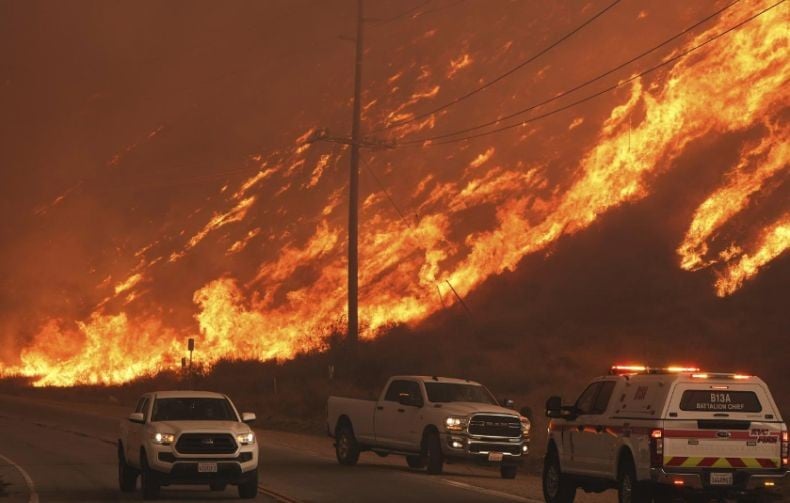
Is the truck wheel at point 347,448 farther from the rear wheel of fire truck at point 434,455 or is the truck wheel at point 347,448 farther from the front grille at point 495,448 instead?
the front grille at point 495,448

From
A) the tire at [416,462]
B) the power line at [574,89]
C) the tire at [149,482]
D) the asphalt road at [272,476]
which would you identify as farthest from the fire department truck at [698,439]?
the power line at [574,89]

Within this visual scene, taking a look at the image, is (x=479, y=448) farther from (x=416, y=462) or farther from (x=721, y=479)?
(x=721, y=479)

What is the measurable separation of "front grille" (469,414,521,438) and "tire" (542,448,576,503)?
15.0 ft

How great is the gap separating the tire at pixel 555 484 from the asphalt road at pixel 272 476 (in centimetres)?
64

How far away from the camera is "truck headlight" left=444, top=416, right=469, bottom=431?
24.4 meters

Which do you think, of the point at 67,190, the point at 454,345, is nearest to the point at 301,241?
the point at 454,345

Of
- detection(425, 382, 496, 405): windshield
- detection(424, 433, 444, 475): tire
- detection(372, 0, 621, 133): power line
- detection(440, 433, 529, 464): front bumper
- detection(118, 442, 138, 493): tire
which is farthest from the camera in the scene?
detection(372, 0, 621, 133): power line

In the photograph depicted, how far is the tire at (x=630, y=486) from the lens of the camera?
53.4 ft

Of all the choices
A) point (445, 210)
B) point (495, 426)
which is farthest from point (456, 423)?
point (445, 210)

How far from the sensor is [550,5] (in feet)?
275

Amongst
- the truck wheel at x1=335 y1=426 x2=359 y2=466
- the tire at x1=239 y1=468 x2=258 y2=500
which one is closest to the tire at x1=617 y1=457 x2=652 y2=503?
the tire at x1=239 y1=468 x2=258 y2=500

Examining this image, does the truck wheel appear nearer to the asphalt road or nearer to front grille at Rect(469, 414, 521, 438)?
the asphalt road

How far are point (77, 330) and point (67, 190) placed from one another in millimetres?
29832

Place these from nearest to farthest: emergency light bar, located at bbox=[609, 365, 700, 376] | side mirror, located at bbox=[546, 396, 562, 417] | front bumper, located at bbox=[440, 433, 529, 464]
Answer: emergency light bar, located at bbox=[609, 365, 700, 376] < side mirror, located at bbox=[546, 396, 562, 417] < front bumper, located at bbox=[440, 433, 529, 464]
